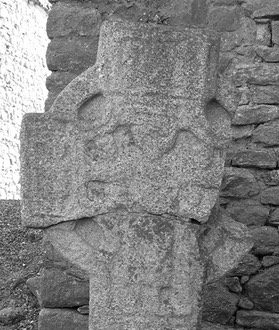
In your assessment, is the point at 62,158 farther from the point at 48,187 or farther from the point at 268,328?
the point at 268,328

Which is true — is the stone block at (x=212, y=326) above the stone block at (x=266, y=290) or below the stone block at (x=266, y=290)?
below

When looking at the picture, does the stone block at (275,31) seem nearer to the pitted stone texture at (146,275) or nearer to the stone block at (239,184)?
the stone block at (239,184)

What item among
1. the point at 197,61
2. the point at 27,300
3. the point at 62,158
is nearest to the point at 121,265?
the point at 62,158

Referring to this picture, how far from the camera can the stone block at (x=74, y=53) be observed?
11.8 ft

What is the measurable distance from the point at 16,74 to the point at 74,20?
17.3 feet

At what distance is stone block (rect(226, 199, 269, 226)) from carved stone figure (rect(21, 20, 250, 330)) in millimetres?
1368

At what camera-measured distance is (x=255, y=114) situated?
3.72 m

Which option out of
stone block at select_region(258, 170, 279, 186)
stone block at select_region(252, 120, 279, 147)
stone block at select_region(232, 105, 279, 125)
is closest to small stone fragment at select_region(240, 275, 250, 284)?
stone block at select_region(258, 170, 279, 186)

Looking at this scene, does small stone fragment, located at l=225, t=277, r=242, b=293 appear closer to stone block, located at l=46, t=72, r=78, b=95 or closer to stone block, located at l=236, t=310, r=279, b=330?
stone block, located at l=236, t=310, r=279, b=330

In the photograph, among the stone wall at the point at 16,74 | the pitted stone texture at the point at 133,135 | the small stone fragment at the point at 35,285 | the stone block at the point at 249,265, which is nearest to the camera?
the pitted stone texture at the point at 133,135

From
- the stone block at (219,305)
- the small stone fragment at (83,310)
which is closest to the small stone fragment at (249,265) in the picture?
the stone block at (219,305)

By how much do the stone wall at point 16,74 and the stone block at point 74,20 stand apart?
4.86 m

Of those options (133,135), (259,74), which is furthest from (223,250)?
(259,74)

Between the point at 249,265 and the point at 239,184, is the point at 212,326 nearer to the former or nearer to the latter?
the point at 249,265
